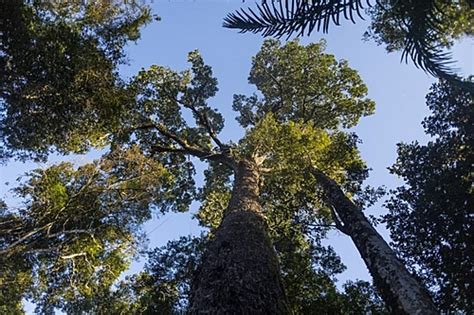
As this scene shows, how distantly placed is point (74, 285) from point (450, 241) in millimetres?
8480

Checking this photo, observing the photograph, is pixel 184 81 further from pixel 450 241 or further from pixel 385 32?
pixel 450 241

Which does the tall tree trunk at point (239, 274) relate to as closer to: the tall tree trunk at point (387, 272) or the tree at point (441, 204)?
the tall tree trunk at point (387, 272)

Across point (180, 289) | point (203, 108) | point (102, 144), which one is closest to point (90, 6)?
point (102, 144)

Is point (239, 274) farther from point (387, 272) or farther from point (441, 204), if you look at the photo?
point (441, 204)

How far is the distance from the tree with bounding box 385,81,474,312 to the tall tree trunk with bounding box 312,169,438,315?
2175 millimetres

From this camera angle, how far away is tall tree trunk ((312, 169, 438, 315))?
13.8 ft

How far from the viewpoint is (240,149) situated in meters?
9.53

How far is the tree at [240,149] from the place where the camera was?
25.4 feet

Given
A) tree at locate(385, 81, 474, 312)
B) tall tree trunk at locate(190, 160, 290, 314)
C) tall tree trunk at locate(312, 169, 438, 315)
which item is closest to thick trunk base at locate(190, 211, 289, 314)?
tall tree trunk at locate(190, 160, 290, 314)

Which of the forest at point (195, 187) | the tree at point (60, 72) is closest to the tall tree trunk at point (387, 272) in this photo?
the forest at point (195, 187)

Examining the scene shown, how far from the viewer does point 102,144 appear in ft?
33.1

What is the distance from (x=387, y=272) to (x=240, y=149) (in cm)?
528

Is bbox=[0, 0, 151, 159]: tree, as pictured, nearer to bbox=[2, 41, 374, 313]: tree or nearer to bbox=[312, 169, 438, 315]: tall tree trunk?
bbox=[2, 41, 374, 313]: tree

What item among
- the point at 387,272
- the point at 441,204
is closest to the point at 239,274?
the point at 387,272
